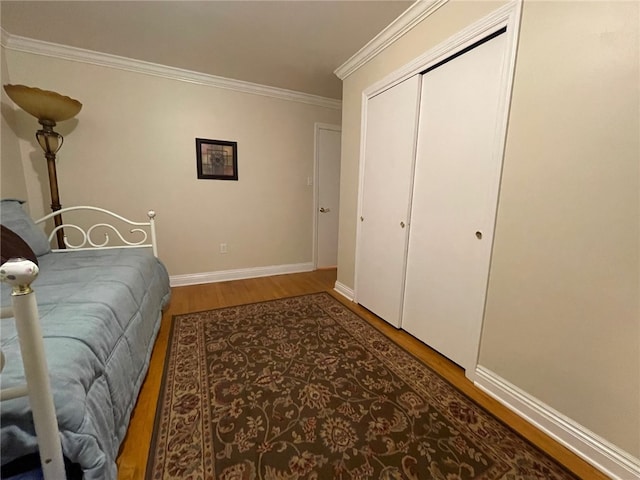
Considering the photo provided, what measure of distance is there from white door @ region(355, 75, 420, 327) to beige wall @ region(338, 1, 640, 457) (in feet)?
2.12

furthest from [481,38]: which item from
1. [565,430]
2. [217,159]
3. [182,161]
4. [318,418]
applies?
[182,161]

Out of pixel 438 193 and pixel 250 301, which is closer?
pixel 438 193

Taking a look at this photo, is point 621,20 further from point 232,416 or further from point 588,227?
point 232,416

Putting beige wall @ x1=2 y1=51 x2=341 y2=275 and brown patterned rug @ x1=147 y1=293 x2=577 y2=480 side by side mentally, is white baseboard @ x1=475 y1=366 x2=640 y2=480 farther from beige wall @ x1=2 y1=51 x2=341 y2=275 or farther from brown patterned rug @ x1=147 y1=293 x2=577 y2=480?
beige wall @ x1=2 y1=51 x2=341 y2=275

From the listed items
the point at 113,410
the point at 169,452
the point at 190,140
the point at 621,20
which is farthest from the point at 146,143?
the point at 621,20

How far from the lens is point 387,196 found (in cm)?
220

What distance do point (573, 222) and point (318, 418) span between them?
146 centimetres

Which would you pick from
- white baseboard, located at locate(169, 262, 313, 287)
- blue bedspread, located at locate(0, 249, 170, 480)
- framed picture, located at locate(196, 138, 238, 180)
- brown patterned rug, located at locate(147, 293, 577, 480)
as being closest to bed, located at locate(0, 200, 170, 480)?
blue bedspread, located at locate(0, 249, 170, 480)

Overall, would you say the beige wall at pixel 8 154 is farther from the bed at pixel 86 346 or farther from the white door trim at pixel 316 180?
the white door trim at pixel 316 180

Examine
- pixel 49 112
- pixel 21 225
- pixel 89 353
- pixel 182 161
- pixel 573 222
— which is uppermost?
pixel 49 112

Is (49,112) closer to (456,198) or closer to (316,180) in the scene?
(316,180)

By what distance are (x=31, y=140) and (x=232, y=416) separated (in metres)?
2.98

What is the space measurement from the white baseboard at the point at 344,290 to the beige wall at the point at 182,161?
90 cm

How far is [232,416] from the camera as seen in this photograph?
51.3 inches
